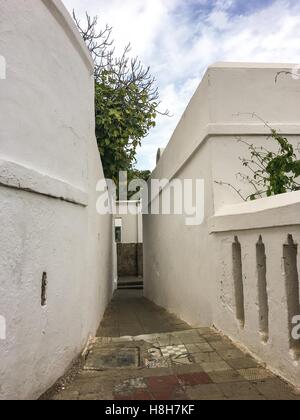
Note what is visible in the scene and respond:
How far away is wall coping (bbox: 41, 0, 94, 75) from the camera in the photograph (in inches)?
121

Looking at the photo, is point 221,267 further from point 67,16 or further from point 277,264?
point 67,16

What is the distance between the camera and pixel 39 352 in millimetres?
2592

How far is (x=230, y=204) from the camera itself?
418 centimetres

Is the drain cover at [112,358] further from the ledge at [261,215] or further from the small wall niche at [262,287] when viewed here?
the ledge at [261,215]

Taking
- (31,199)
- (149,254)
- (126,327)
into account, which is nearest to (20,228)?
(31,199)

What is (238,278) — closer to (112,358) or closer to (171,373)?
(171,373)

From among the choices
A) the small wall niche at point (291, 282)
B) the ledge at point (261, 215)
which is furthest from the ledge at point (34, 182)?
the small wall niche at point (291, 282)

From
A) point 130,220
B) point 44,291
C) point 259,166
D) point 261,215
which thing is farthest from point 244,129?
point 130,220

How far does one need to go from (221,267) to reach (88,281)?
1.56 meters

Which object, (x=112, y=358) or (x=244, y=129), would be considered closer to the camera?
(x=112, y=358)

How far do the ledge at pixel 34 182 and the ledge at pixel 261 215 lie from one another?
157cm

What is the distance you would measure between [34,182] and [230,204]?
2393 millimetres

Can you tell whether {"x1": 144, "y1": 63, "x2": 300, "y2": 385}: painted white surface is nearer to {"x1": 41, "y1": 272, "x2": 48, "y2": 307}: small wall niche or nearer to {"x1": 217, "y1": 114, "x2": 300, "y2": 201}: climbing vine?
{"x1": 217, "y1": 114, "x2": 300, "y2": 201}: climbing vine

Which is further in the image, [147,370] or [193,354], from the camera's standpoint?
[193,354]
